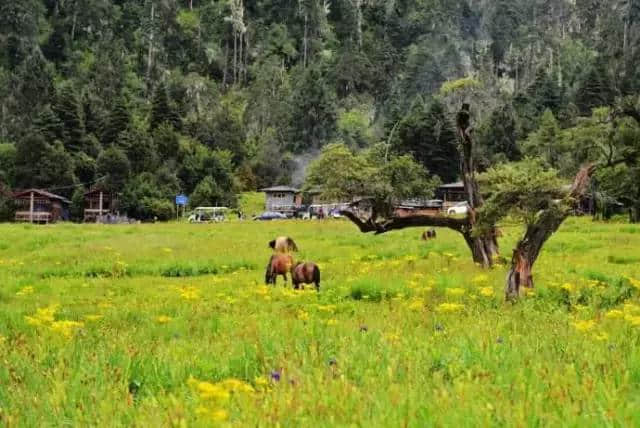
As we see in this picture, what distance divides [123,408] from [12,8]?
168 metres

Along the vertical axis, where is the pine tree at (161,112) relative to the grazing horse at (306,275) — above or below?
above

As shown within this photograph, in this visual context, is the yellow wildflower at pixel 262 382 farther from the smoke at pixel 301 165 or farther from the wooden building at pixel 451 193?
the smoke at pixel 301 165

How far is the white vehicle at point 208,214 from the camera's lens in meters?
78.6

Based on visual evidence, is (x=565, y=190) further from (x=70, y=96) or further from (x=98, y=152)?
(x=70, y=96)

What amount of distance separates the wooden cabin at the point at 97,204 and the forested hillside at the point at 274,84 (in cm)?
183

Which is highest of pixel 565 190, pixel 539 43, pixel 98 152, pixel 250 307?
pixel 539 43

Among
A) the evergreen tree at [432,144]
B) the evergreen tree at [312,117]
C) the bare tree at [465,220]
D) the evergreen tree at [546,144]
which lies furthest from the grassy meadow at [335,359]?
the evergreen tree at [312,117]

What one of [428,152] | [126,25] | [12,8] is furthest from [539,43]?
[12,8]

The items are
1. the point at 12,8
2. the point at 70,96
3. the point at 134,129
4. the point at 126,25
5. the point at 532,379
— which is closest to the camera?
the point at 532,379

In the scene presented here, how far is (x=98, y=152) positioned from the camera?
9031 centimetres

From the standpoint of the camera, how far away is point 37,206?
2995 inches

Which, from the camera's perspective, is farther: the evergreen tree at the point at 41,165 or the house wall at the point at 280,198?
the house wall at the point at 280,198

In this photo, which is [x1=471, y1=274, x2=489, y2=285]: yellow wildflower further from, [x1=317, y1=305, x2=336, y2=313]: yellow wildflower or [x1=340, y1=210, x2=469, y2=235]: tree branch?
[x1=317, y1=305, x2=336, y2=313]: yellow wildflower

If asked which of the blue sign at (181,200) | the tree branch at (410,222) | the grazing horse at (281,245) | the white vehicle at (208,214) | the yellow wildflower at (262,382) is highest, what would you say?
the blue sign at (181,200)
